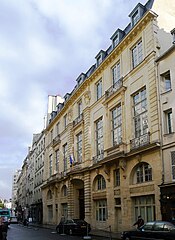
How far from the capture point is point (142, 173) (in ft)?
81.9

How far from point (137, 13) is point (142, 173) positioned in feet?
41.4

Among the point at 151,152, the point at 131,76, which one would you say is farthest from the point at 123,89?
the point at 151,152

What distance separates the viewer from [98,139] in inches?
1314

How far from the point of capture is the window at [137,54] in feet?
87.2

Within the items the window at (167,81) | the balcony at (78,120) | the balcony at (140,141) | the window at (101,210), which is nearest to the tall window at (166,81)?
the window at (167,81)

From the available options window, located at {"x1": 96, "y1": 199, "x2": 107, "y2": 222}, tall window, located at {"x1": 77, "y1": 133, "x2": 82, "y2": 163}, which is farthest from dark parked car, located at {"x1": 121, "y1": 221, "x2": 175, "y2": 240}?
tall window, located at {"x1": 77, "y1": 133, "x2": 82, "y2": 163}

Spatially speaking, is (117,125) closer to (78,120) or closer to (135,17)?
(135,17)

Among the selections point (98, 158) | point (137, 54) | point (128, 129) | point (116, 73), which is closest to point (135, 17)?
point (137, 54)

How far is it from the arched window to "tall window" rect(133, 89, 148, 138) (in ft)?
7.60

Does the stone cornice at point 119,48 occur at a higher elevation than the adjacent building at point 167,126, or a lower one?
higher

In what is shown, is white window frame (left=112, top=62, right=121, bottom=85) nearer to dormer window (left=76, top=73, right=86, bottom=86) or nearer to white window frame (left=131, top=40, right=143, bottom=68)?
white window frame (left=131, top=40, right=143, bottom=68)

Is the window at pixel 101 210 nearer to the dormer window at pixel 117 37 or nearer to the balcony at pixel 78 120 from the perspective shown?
the balcony at pixel 78 120

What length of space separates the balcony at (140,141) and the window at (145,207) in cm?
363

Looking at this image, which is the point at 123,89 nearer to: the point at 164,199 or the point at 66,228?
the point at 164,199
